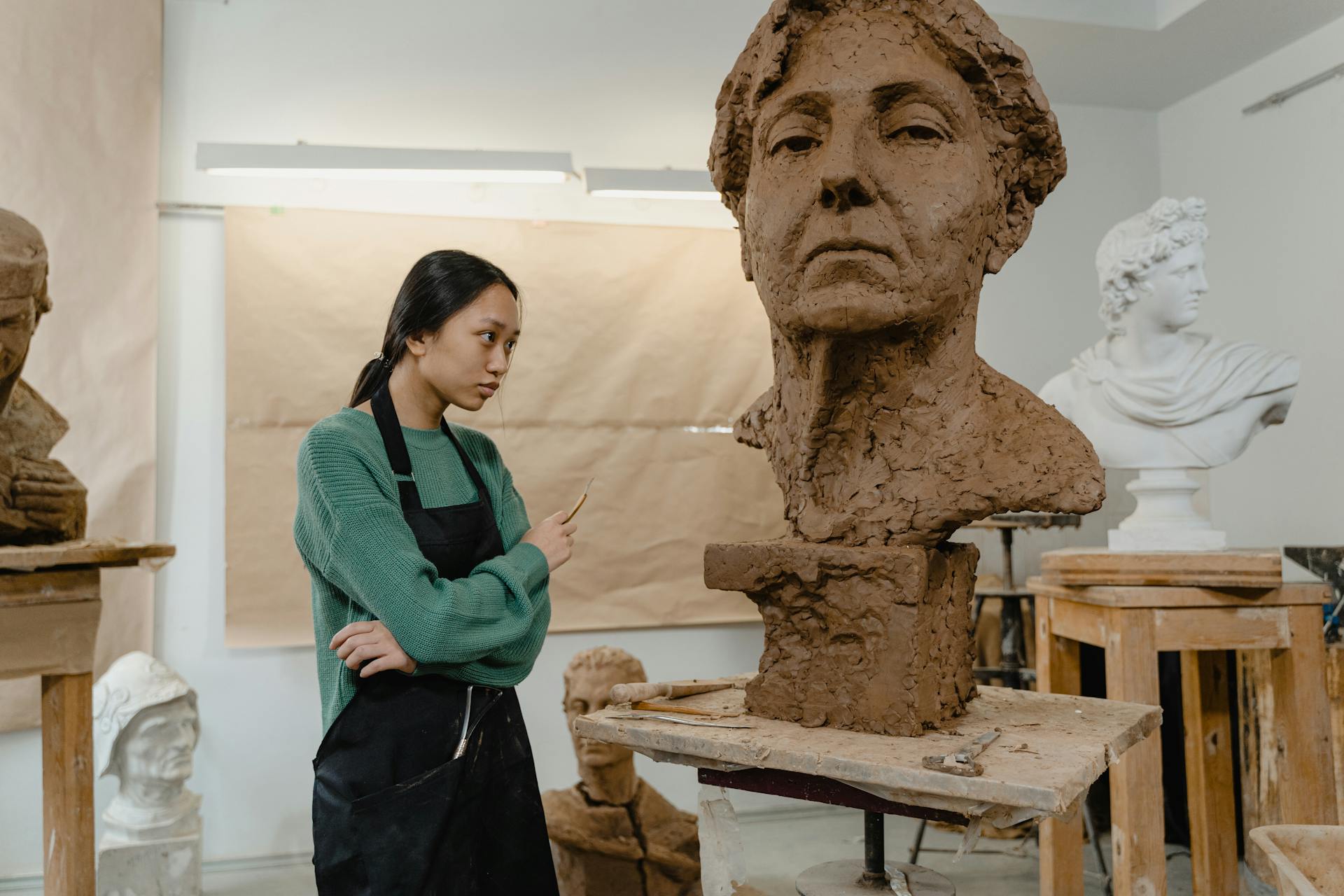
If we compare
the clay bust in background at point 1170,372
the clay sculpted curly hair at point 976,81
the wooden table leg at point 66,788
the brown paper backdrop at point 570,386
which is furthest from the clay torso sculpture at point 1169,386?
the wooden table leg at point 66,788

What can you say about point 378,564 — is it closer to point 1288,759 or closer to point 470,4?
point 1288,759

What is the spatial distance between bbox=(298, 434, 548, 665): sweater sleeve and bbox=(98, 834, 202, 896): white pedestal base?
2.06m

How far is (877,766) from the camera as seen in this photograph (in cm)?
137

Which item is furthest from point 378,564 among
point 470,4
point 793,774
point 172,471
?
point 470,4

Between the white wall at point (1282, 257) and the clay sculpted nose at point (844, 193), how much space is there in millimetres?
2822

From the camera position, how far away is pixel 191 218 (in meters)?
3.61

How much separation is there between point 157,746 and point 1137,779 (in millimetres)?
2739

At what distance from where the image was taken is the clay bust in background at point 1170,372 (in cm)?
274

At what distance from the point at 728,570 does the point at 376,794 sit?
2.14ft

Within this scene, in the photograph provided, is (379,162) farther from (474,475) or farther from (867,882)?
(867,882)

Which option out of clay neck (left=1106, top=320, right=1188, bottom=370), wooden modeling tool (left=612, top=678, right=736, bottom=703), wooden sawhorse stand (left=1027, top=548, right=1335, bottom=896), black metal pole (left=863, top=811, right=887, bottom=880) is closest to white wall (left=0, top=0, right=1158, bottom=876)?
clay neck (left=1106, top=320, right=1188, bottom=370)

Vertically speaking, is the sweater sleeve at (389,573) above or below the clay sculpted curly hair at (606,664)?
above

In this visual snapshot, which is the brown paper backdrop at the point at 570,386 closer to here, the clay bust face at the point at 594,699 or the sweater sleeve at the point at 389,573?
the clay bust face at the point at 594,699

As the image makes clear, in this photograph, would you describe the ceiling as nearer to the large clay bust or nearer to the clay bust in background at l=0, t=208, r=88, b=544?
the large clay bust
